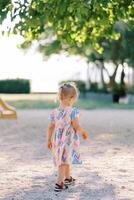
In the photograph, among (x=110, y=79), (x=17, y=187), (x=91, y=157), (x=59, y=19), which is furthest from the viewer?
(x=110, y=79)

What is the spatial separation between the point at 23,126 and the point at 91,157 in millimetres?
6703

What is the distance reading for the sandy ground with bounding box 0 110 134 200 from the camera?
7320 mm

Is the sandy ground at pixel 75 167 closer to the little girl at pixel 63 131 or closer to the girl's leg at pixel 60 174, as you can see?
the girl's leg at pixel 60 174

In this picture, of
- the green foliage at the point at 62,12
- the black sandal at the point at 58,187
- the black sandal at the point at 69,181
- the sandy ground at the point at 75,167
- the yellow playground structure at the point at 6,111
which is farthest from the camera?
the yellow playground structure at the point at 6,111

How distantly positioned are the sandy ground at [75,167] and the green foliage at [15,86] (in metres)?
29.4

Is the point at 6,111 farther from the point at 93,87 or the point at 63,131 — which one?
Answer: the point at 93,87

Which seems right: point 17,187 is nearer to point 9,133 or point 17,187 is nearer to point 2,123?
point 9,133

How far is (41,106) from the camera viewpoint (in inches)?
1085

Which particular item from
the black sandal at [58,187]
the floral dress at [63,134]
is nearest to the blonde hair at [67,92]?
the floral dress at [63,134]

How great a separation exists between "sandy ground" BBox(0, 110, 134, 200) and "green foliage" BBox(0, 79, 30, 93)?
29.4 m

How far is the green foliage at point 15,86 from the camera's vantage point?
149ft

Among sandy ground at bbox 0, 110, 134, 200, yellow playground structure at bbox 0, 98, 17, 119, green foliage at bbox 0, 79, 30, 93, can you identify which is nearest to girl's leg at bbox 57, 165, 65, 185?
sandy ground at bbox 0, 110, 134, 200

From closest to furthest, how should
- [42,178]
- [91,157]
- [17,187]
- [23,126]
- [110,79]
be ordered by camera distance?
[17,187], [42,178], [91,157], [23,126], [110,79]

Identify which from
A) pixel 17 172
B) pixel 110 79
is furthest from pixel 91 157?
pixel 110 79
